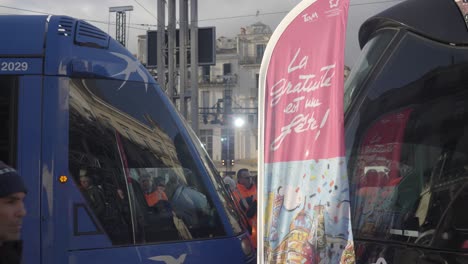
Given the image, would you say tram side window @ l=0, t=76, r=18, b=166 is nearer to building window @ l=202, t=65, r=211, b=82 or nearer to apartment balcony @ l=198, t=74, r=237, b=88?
apartment balcony @ l=198, t=74, r=237, b=88

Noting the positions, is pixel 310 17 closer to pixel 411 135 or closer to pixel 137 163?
pixel 411 135

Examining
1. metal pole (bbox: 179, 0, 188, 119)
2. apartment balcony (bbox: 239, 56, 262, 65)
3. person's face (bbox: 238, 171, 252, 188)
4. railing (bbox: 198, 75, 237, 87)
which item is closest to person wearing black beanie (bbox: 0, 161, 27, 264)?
person's face (bbox: 238, 171, 252, 188)

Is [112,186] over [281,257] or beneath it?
over

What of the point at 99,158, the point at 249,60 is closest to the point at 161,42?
the point at 99,158

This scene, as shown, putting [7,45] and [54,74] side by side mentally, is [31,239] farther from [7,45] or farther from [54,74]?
[7,45]

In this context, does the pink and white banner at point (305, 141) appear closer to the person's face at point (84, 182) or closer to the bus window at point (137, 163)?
the bus window at point (137, 163)

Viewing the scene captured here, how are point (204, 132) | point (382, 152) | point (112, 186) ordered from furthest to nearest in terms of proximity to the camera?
point (204, 132), point (112, 186), point (382, 152)

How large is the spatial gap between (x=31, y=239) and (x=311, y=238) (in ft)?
6.72

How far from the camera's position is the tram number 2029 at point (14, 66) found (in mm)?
3986

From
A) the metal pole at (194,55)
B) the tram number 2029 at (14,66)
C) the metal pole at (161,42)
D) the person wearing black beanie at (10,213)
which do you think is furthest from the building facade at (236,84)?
the person wearing black beanie at (10,213)

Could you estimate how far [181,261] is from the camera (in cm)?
407

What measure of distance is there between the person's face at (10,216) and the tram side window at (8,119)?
1.93m

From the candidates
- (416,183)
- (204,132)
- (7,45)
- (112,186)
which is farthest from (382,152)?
(204,132)

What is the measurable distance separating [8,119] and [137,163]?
98cm
